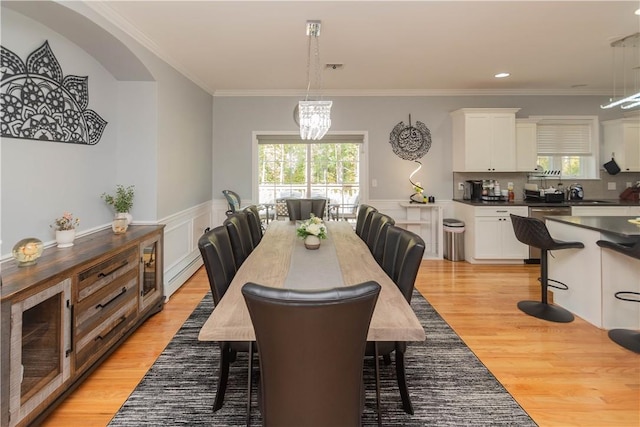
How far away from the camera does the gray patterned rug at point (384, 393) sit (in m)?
1.84

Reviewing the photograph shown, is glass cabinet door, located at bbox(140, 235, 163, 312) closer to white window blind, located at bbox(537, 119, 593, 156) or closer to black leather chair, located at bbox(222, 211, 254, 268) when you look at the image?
black leather chair, located at bbox(222, 211, 254, 268)

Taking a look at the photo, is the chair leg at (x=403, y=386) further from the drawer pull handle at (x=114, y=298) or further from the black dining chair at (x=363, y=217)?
the drawer pull handle at (x=114, y=298)

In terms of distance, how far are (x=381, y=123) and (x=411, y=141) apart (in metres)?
0.58

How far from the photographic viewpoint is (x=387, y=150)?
5.55 meters

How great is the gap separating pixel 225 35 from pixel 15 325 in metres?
2.88

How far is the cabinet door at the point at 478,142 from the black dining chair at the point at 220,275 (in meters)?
4.35

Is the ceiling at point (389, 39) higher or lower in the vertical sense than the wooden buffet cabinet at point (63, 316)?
higher

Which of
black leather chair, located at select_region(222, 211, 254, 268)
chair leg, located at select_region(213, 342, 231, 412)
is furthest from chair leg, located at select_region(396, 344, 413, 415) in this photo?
black leather chair, located at select_region(222, 211, 254, 268)

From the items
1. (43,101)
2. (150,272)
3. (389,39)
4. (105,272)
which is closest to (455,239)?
(389,39)

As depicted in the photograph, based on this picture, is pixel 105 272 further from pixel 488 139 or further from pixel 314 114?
pixel 488 139

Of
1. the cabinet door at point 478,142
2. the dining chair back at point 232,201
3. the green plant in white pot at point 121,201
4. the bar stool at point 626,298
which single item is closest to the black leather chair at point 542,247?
the bar stool at point 626,298

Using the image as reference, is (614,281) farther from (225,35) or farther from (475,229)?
(225,35)

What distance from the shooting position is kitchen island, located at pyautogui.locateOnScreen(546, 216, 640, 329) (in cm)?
284

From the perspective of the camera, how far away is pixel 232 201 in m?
4.98
